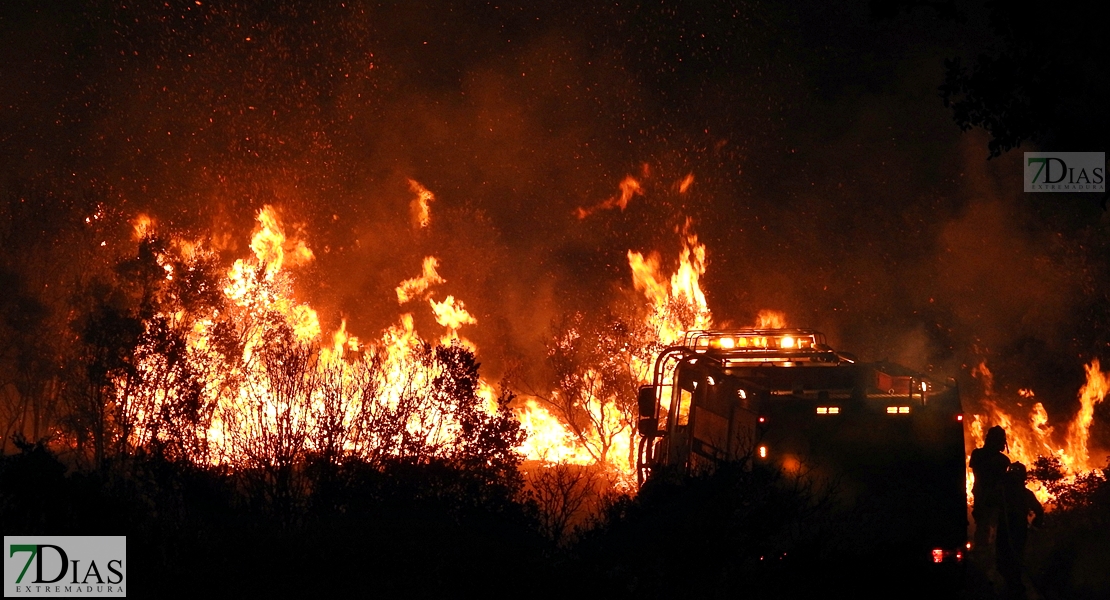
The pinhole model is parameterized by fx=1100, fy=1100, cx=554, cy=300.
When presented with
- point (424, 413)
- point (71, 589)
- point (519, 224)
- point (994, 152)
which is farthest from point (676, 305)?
point (71, 589)

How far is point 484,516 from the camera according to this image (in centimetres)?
809

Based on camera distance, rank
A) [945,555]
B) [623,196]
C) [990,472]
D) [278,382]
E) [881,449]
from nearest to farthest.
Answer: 1. [945,555]
2. [881,449]
3. [990,472]
4. [278,382]
5. [623,196]

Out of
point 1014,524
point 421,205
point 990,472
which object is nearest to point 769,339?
point 990,472

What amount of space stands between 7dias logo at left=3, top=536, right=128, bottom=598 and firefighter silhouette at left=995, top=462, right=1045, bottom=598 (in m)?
7.89

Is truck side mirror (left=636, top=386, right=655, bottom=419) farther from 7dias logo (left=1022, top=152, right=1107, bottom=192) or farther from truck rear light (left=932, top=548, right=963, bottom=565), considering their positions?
7dias logo (left=1022, top=152, right=1107, bottom=192)

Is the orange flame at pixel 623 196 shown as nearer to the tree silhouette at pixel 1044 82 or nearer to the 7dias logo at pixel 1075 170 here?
the 7dias logo at pixel 1075 170

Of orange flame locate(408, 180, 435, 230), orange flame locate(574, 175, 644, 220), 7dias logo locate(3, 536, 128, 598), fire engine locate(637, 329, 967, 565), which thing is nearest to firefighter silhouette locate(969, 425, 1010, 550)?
fire engine locate(637, 329, 967, 565)

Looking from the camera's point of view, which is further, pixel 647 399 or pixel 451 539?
pixel 647 399

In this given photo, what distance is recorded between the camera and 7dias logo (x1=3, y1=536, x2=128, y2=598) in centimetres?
745

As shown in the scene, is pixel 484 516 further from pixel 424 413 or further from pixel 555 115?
pixel 555 115

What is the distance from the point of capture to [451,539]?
7.46 metres

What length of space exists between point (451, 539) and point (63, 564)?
2.90 meters

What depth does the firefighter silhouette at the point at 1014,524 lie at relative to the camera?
10.6m

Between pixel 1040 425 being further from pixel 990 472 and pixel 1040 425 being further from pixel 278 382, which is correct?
pixel 278 382
